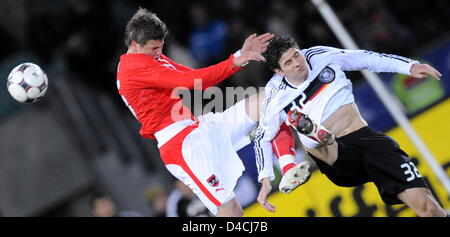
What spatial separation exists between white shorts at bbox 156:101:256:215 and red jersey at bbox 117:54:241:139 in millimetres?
186

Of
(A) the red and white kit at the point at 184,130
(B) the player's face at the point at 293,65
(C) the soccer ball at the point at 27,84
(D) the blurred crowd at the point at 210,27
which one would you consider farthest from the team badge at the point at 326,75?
(D) the blurred crowd at the point at 210,27

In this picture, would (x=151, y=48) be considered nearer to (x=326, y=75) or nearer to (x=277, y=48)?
(x=277, y=48)

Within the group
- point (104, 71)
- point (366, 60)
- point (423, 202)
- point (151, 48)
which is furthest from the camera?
point (104, 71)

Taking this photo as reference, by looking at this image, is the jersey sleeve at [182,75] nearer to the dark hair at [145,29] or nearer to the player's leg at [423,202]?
the dark hair at [145,29]

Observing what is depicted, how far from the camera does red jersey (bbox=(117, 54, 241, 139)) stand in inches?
287

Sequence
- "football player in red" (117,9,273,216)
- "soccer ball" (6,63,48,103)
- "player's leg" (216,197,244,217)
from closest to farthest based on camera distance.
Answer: "football player in red" (117,9,273,216)
"player's leg" (216,197,244,217)
"soccer ball" (6,63,48,103)

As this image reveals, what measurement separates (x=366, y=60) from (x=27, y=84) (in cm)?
293

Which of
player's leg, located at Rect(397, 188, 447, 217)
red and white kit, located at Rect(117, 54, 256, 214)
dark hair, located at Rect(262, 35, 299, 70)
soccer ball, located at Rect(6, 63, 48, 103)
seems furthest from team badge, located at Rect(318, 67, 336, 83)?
soccer ball, located at Rect(6, 63, 48, 103)

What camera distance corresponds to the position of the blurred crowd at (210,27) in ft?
39.2

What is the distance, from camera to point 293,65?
734 centimetres

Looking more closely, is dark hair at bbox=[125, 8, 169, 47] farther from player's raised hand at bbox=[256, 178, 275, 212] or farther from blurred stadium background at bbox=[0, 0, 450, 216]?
blurred stadium background at bbox=[0, 0, 450, 216]

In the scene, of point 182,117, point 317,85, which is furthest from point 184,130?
point 317,85
